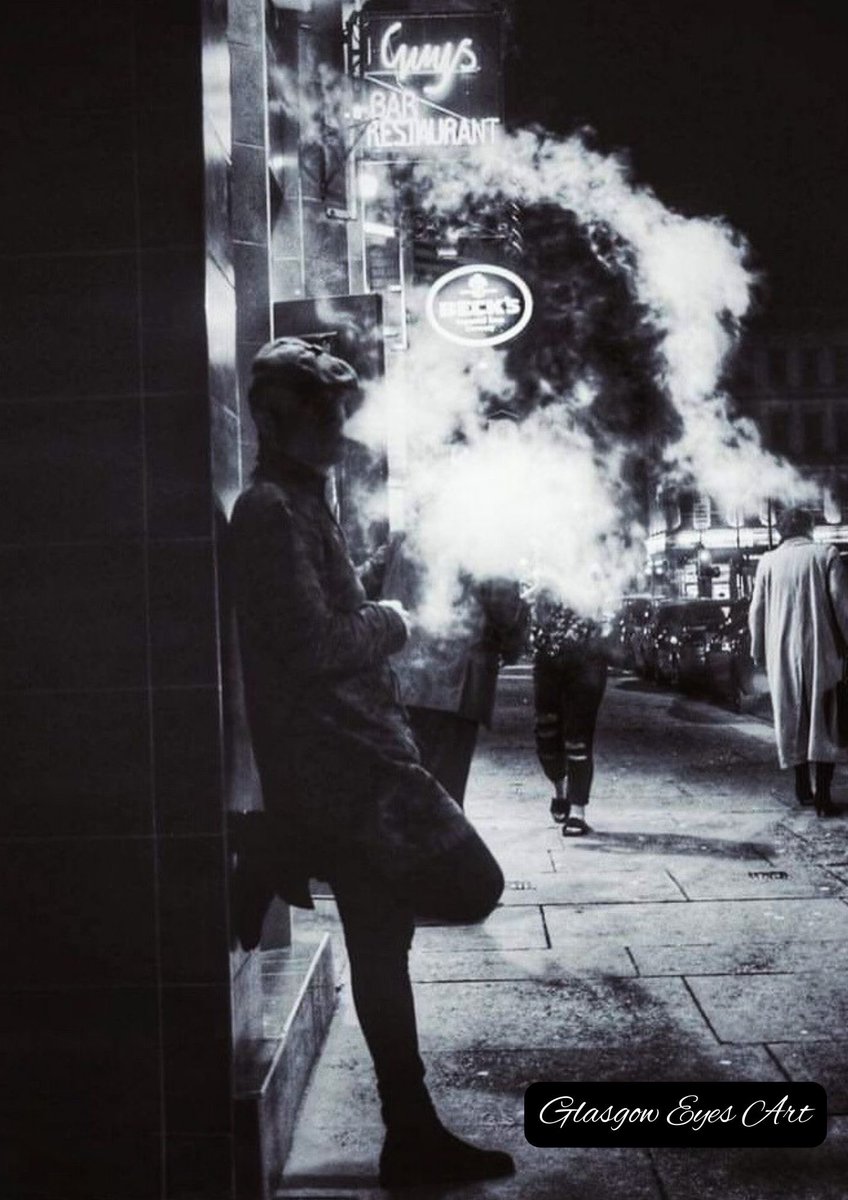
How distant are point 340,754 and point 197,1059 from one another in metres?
0.85

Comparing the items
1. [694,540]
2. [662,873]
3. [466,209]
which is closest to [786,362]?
[694,540]

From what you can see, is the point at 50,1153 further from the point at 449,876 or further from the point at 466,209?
the point at 466,209

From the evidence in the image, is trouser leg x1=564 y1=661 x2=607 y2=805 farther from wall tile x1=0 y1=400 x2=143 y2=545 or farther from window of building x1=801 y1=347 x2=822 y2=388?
window of building x1=801 y1=347 x2=822 y2=388

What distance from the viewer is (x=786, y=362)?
88.6 meters

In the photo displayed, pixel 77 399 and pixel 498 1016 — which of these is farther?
pixel 498 1016

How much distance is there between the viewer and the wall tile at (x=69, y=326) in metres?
3.36

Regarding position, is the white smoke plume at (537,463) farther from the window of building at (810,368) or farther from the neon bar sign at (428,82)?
the window of building at (810,368)

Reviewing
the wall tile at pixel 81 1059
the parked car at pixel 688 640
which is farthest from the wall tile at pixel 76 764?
the parked car at pixel 688 640

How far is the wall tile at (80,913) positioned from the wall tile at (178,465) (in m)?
0.82

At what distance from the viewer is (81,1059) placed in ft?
11.0

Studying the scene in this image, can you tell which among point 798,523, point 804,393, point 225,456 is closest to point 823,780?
point 798,523

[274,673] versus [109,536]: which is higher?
[109,536]

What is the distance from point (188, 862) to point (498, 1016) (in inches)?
75.7

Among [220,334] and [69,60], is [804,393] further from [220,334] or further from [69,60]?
[69,60]
